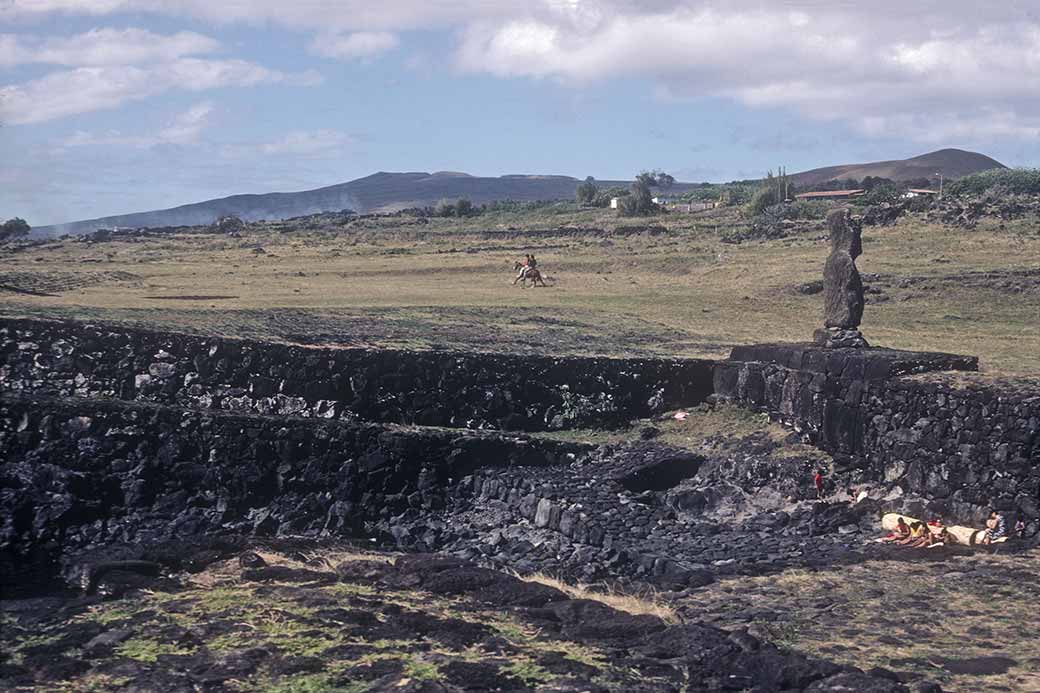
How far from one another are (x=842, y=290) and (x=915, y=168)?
123 meters

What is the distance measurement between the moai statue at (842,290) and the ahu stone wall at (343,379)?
2.71m

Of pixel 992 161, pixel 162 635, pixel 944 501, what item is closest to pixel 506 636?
pixel 162 635

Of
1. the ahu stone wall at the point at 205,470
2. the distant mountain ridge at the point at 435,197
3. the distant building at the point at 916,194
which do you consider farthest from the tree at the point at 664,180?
the ahu stone wall at the point at 205,470

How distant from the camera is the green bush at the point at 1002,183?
64.2 metres

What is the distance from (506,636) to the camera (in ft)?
37.1

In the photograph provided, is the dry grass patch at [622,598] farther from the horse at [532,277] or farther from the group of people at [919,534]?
the horse at [532,277]

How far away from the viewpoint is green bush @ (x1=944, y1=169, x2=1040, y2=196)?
64.2m

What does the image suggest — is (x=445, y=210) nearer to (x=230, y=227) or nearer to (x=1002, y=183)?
(x=230, y=227)

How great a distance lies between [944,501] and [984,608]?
13.5ft

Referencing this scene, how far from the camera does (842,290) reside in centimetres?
2017

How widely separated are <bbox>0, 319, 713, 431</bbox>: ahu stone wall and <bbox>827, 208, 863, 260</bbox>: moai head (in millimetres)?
3104

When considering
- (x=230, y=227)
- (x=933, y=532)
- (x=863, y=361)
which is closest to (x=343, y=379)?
(x=863, y=361)

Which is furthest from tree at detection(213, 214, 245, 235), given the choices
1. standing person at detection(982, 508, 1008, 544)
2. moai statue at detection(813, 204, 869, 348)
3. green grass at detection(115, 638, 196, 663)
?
green grass at detection(115, 638, 196, 663)

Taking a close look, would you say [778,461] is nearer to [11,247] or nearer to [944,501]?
[944,501]
